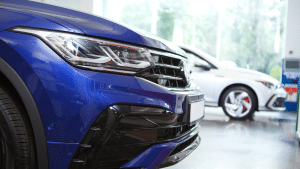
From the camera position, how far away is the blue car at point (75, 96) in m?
1.27

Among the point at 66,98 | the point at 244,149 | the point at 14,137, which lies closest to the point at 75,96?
the point at 66,98

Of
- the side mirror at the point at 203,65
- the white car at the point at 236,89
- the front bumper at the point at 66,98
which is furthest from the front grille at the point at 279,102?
the front bumper at the point at 66,98

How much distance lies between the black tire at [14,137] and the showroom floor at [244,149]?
1.42 meters

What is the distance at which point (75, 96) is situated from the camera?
126 cm

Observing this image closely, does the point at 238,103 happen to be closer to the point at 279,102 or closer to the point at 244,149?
the point at 279,102

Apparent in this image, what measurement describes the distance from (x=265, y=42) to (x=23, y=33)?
32.1 feet

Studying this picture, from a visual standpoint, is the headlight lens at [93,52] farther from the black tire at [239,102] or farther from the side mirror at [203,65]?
the black tire at [239,102]

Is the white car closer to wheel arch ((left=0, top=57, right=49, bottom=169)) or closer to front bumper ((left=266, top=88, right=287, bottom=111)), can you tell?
front bumper ((left=266, top=88, right=287, bottom=111))

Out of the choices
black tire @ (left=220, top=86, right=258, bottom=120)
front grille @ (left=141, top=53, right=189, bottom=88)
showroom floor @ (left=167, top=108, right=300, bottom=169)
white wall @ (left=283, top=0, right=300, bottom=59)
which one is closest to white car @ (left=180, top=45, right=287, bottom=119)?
black tire @ (left=220, top=86, right=258, bottom=120)

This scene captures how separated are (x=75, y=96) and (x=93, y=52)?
235 mm

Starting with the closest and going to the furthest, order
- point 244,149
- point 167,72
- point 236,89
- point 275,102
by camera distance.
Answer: point 167,72 < point 244,149 < point 275,102 < point 236,89

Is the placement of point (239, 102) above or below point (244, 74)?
below

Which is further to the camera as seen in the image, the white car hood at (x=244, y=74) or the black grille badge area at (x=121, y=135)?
the white car hood at (x=244, y=74)

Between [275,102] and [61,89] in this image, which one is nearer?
[61,89]
